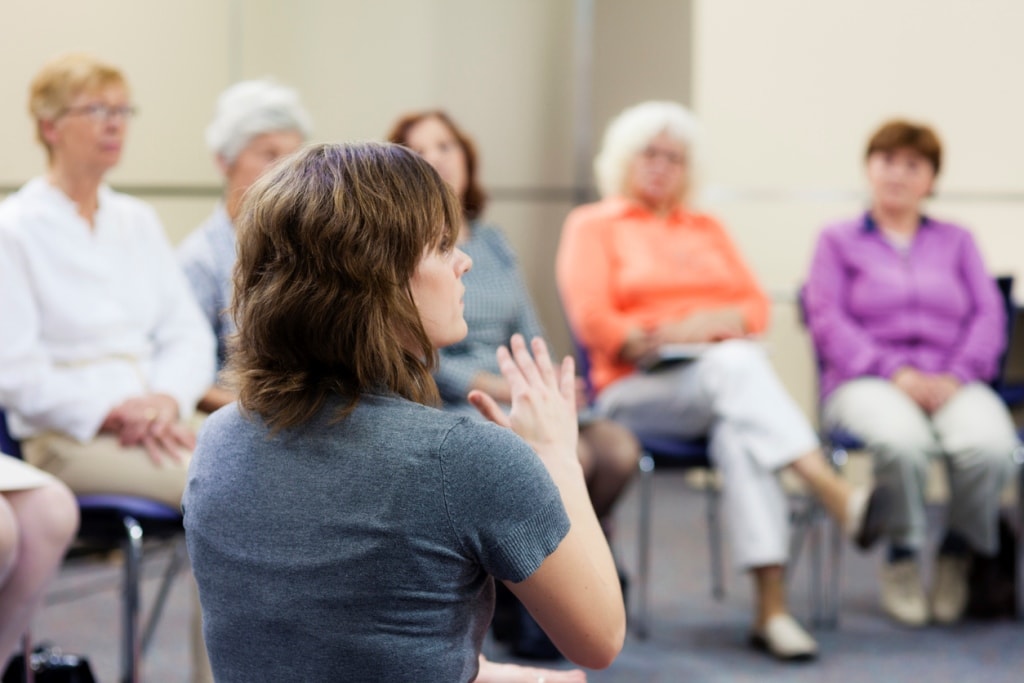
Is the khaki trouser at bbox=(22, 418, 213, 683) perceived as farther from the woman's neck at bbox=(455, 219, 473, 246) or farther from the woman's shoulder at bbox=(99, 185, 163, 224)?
the woman's neck at bbox=(455, 219, 473, 246)

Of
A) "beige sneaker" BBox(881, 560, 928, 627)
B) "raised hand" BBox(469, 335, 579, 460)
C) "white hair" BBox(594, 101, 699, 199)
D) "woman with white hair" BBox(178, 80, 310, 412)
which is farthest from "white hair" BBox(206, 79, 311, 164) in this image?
"beige sneaker" BBox(881, 560, 928, 627)

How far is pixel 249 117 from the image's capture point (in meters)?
3.07

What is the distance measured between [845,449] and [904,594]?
17.9 inches

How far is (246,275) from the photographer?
3.92 ft

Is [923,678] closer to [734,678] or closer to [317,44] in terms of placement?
[734,678]

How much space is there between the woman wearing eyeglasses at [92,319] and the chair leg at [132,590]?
3.7 inches

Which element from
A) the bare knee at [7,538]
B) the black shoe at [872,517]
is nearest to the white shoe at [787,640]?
the black shoe at [872,517]

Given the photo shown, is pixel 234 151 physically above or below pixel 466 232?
above

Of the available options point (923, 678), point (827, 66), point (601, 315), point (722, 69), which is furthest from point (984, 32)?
point (923, 678)

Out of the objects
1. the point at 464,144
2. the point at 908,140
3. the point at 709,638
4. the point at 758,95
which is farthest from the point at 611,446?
the point at 758,95

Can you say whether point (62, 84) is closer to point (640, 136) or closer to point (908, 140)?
point (640, 136)

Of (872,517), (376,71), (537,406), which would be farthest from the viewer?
(376,71)

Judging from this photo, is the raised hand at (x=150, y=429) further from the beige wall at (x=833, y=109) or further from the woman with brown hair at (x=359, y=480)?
the beige wall at (x=833, y=109)

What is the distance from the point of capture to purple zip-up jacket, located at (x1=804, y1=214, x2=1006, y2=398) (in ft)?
11.7
